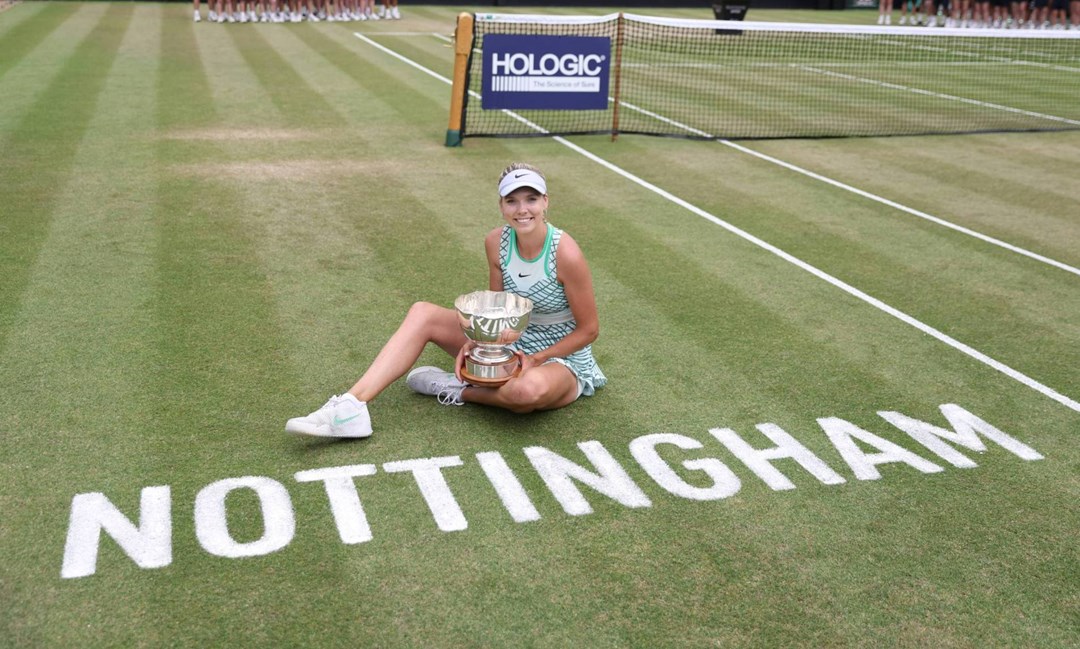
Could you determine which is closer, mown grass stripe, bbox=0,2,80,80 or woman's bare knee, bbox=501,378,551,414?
woman's bare knee, bbox=501,378,551,414

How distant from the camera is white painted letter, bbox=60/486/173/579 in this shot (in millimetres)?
4773

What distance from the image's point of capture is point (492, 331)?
18.9 feet

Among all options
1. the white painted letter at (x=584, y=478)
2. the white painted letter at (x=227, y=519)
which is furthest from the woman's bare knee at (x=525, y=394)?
the white painted letter at (x=227, y=519)

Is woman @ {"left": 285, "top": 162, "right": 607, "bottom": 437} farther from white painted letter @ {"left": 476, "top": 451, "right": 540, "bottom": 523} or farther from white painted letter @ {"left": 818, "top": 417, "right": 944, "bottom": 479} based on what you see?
white painted letter @ {"left": 818, "top": 417, "right": 944, "bottom": 479}

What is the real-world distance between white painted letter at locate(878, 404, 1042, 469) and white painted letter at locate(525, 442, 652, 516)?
192 centimetres

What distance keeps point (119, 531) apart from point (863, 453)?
4094mm

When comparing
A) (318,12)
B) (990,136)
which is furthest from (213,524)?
(318,12)

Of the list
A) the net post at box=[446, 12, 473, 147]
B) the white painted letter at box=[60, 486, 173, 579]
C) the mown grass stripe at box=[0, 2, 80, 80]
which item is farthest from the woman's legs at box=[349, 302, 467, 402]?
the mown grass stripe at box=[0, 2, 80, 80]

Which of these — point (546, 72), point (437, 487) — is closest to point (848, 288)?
point (437, 487)

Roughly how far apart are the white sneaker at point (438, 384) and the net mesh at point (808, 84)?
335 inches

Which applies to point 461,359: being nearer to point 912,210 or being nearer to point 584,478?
point 584,478

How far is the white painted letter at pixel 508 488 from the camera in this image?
5.32 meters

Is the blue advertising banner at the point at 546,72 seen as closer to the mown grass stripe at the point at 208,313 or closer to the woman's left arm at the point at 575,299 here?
the mown grass stripe at the point at 208,313

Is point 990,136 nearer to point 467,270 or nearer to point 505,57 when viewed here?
point 505,57
